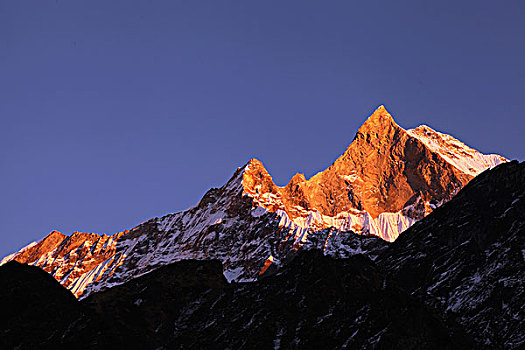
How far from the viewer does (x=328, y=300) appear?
6200cm

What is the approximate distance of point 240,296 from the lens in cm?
6906

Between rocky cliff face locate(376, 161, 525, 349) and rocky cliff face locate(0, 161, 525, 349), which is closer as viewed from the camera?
rocky cliff face locate(0, 161, 525, 349)

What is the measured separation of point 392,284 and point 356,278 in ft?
8.02

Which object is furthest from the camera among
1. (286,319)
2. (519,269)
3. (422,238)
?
(422,238)

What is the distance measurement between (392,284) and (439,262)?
27651 millimetres

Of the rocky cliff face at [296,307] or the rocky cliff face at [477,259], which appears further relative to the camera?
the rocky cliff face at [477,259]

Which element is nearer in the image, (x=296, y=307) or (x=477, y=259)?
(x=296, y=307)

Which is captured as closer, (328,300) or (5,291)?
(328,300)

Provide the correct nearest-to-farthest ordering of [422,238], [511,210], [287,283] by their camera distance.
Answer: [287,283]
[511,210]
[422,238]


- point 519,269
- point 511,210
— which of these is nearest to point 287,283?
point 519,269

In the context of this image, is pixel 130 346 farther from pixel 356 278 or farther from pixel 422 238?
pixel 422 238

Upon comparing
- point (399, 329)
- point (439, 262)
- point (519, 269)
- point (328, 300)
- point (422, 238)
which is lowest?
point (399, 329)

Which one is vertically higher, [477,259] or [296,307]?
[477,259]

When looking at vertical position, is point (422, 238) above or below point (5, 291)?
above
